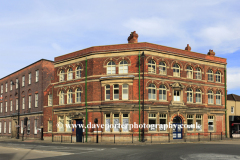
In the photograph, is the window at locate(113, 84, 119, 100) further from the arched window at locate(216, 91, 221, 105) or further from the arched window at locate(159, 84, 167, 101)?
the arched window at locate(216, 91, 221, 105)

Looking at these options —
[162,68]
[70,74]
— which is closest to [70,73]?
[70,74]

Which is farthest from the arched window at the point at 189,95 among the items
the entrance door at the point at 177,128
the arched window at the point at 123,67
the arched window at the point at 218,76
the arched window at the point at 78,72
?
the arched window at the point at 78,72

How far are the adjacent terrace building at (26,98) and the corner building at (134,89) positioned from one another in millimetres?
5975

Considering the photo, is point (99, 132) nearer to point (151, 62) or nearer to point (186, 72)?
point (151, 62)

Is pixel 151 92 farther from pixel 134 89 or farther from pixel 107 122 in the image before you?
pixel 107 122

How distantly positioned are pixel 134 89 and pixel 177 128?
8066 mm

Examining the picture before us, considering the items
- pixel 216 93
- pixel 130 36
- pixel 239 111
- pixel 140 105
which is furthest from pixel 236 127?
pixel 130 36

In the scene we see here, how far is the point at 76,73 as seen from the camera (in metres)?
39.8

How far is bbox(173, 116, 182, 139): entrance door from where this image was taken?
123 feet

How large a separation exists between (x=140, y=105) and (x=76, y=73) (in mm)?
10666

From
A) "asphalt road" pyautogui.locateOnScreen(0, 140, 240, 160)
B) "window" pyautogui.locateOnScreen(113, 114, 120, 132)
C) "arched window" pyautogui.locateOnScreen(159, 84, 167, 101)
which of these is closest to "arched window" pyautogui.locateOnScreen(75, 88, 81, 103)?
"window" pyautogui.locateOnScreen(113, 114, 120, 132)

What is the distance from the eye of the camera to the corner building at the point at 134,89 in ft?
116

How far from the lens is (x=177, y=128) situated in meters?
37.6

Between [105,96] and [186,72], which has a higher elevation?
[186,72]
